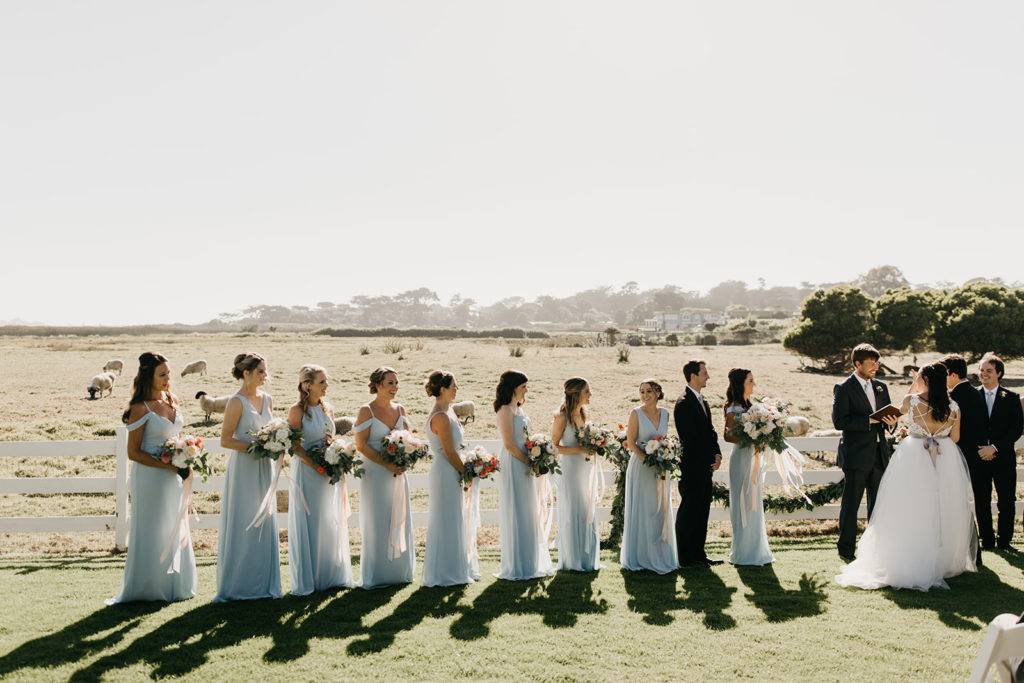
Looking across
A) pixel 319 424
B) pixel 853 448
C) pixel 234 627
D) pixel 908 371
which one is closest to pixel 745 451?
pixel 853 448

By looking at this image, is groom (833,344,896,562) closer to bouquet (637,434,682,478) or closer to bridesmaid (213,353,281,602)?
bouquet (637,434,682,478)

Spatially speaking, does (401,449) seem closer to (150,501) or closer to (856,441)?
(150,501)

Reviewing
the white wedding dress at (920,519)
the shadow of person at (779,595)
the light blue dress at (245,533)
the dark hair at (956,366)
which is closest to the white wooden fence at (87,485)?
the light blue dress at (245,533)

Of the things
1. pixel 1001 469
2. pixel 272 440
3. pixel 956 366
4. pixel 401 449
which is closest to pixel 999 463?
pixel 1001 469

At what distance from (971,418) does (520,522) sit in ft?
18.7

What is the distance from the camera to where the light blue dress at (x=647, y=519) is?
825 centimetres

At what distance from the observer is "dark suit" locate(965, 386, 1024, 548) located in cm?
923

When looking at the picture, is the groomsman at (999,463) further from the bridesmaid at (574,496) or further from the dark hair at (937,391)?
the bridesmaid at (574,496)

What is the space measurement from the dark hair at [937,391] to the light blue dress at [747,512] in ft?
A: 6.25

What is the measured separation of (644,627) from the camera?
6.32 metres

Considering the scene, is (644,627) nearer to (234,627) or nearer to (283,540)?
(234,627)

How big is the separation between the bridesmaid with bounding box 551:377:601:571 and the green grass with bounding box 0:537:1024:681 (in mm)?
250

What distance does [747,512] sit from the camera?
855 cm

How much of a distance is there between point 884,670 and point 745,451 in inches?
133
